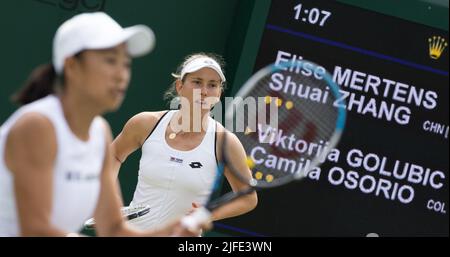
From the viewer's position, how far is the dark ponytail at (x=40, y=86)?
10.6 feet

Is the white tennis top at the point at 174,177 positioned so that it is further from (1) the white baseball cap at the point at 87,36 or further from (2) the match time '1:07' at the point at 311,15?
(1) the white baseball cap at the point at 87,36

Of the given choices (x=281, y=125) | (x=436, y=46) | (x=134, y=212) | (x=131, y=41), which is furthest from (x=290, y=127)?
(x=131, y=41)

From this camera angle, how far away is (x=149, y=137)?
16.4ft

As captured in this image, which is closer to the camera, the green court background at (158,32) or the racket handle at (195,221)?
the racket handle at (195,221)

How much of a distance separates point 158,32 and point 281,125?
134cm

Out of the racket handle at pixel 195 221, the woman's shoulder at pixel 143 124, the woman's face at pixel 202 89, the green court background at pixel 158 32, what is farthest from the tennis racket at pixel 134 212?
the racket handle at pixel 195 221

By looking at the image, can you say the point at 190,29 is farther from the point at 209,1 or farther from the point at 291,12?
the point at 291,12

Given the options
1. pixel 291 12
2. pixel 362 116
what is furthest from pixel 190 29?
pixel 362 116

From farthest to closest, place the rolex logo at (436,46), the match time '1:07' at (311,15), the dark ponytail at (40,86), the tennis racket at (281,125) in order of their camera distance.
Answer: the rolex logo at (436,46), the match time '1:07' at (311,15), the tennis racket at (281,125), the dark ponytail at (40,86)

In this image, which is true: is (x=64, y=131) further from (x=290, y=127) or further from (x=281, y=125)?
(x=281, y=125)

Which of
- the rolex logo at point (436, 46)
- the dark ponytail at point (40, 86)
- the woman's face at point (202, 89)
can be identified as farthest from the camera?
the rolex logo at point (436, 46)
